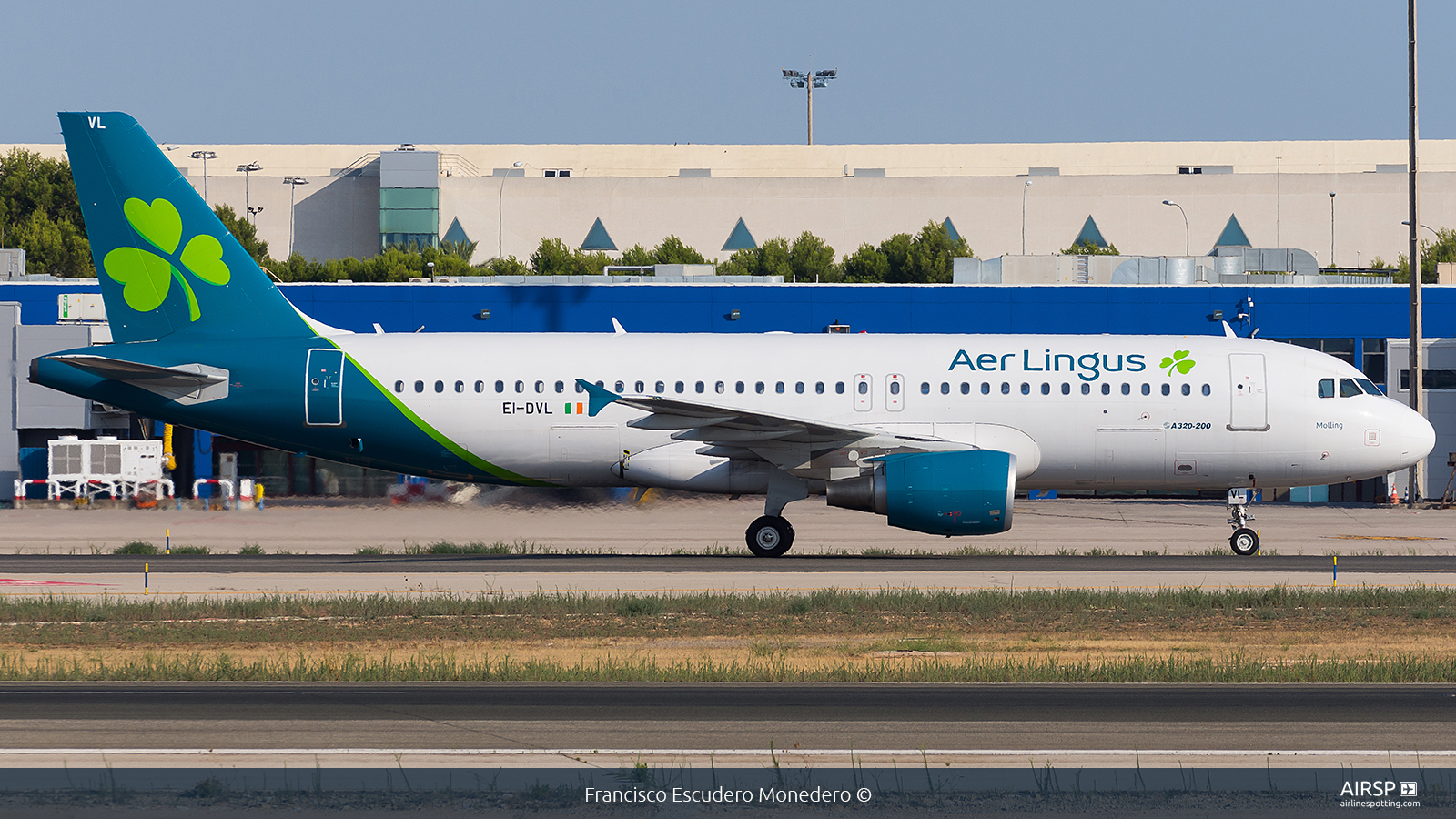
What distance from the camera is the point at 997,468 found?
27859 millimetres

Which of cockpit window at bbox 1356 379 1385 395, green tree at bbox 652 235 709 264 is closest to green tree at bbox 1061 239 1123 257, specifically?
green tree at bbox 652 235 709 264

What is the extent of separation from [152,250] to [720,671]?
1826cm

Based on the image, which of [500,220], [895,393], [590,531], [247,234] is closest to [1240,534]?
[895,393]

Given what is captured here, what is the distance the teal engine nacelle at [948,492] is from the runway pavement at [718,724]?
37.1 feet

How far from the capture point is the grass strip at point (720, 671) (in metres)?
16.9

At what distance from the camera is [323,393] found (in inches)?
1162

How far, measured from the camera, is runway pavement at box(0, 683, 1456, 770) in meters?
12.7

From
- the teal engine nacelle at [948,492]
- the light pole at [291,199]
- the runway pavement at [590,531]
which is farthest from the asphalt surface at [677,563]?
the light pole at [291,199]

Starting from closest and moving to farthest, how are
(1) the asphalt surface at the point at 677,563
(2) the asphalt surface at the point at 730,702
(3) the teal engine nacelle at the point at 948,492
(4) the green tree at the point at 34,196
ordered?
1. (2) the asphalt surface at the point at 730,702
2. (1) the asphalt surface at the point at 677,563
3. (3) the teal engine nacelle at the point at 948,492
4. (4) the green tree at the point at 34,196

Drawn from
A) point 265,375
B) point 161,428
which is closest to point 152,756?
point 265,375

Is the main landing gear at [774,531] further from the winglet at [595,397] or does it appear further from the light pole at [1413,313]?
the light pole at [1413,313]

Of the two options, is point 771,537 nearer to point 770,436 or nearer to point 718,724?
point 770,436
